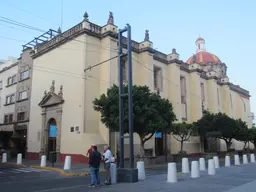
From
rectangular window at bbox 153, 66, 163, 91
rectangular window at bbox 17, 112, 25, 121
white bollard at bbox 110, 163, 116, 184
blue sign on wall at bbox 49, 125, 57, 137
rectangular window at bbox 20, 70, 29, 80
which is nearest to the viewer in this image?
white bollard at bbox 110, 163, 116, 184

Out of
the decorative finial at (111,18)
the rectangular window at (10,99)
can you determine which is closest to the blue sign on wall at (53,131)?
the rectangular window at (10,99)

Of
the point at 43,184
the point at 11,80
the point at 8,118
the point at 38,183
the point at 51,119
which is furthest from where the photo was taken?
the point at 11,80

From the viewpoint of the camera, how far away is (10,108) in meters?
35.6

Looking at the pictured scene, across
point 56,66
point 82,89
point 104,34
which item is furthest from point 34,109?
point 104,34

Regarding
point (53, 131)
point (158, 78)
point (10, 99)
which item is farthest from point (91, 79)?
point (10, 99)

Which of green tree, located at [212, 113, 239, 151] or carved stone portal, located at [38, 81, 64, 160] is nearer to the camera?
carved stone portal, located at [38, 81, 64, 160]

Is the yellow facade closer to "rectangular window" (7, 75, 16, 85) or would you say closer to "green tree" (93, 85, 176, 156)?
"green tree" (93, 85, 176, 156)

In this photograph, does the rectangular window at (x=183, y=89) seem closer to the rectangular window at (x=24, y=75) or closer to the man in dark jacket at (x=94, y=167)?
the rectangular window at (x=24, y=75)

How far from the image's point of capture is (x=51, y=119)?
91.0 ft

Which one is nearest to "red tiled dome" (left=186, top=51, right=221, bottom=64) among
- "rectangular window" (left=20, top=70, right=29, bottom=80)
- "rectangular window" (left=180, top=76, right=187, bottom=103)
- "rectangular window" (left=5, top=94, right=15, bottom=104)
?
"rectangular window" (left=180, top=76, right=187, bottom=103)

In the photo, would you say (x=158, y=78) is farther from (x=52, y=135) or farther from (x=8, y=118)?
(x=8, y=118)

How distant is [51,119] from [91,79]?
691 centimetres

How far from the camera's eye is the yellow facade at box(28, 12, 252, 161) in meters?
23.9

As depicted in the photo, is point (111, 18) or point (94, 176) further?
point (111, 18)
